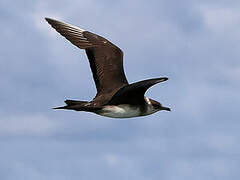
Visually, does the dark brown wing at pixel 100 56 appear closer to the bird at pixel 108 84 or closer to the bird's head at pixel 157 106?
the bird at pixel 108 84

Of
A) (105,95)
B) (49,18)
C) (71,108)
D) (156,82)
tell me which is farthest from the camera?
(49,18)

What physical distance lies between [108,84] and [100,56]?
109 cm

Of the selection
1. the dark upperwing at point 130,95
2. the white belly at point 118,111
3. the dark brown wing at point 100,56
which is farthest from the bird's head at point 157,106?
the dark brown wing at point 100,56

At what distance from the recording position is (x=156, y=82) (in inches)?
511

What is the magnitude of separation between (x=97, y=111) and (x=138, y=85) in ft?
6.76

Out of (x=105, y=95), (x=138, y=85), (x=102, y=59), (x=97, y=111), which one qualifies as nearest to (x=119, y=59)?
(x=102, y=59)

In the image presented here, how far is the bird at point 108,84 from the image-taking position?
48.9 ft

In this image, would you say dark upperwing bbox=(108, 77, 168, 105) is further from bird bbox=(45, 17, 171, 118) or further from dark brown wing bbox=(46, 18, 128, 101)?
dark brown wing bbox=(46, 18, 128, 101)

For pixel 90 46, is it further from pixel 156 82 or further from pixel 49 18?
pixel 156 82

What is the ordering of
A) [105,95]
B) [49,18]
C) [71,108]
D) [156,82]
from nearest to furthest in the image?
[156,82]
[71,108]
[105,95]
[49,18]

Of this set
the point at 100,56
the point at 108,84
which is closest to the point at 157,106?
the point at 108,84

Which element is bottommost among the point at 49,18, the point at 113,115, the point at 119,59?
the point at 113,115

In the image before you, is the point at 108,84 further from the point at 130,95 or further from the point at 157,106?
the point at 130,95

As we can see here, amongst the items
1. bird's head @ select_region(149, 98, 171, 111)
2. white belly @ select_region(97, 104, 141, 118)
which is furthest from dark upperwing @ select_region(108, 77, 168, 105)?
bird's head @ select_region(149, 98, 171, 111)
